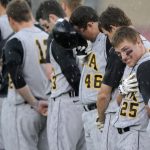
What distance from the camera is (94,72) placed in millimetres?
7367

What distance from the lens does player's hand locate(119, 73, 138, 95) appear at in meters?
6.45

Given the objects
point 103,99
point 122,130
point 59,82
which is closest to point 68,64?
point 59,82

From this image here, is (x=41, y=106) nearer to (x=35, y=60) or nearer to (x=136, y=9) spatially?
(x=35, y=60)

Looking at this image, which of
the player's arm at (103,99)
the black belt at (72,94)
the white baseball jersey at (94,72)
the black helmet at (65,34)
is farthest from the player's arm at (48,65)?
the player's arm at (103,99)

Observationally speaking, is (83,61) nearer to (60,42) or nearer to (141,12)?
(60,42)

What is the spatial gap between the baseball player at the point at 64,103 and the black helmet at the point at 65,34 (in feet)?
0.32

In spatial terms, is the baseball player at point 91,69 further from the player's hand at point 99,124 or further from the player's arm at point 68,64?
the player's arm at point 68,64

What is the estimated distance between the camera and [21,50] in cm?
820

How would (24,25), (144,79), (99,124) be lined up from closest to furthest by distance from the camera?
1. (144,79)
2. (99,124)
3. (24,25)

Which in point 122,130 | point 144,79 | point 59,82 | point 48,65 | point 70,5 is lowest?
point 122,130

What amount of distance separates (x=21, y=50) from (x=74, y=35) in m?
0.82

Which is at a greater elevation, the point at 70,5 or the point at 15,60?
the point at 70,5

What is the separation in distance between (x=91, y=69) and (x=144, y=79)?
1.44m

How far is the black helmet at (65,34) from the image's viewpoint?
24.8 feet
